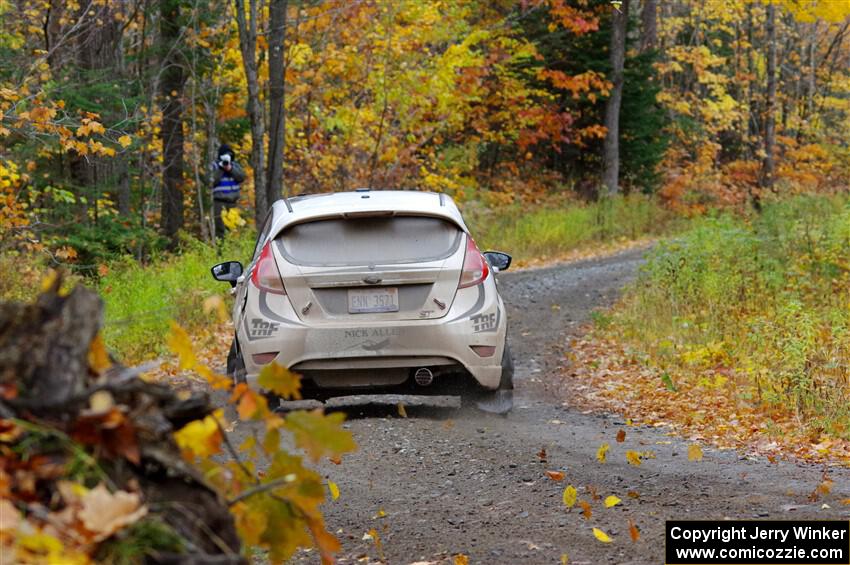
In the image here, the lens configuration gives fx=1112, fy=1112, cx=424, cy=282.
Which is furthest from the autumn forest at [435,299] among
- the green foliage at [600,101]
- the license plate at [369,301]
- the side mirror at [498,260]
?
the side mirror at [498,260]

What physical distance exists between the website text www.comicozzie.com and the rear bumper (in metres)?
3.35

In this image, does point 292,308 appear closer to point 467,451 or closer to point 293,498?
point 467,451

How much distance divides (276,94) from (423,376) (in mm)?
12472

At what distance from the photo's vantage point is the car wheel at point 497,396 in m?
9.03

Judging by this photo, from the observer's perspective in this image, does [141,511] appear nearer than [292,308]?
Yes

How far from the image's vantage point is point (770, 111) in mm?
31875

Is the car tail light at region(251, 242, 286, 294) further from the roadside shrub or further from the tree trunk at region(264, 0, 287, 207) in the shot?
the tree trunk at region(264, 0, 287, 207)

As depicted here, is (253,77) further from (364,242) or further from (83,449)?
(83,449)

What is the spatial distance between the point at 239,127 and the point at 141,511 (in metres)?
24.0

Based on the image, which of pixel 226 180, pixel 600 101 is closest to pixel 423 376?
pixel 226 180

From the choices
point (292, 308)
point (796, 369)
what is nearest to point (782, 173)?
point (796, 369)

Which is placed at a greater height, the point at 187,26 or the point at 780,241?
the point at 187,26

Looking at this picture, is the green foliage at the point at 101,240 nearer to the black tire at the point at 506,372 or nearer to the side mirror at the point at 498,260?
the side mirror at the point at 498,260

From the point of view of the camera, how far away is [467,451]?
7.62 meters
